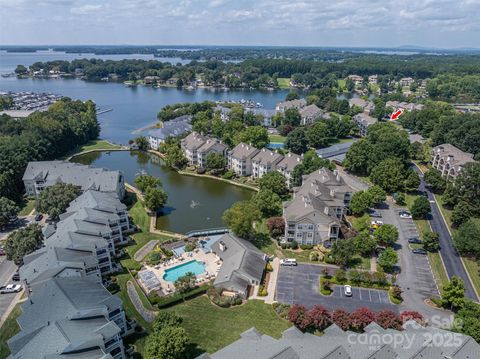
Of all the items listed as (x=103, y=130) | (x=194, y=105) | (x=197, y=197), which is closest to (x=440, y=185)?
(x=197, y=197)

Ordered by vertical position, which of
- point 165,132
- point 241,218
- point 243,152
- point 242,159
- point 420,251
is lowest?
point 420,251

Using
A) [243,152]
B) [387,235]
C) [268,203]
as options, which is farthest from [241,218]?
[243,152]

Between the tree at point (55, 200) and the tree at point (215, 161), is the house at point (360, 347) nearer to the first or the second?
the tree at point (55, 200)

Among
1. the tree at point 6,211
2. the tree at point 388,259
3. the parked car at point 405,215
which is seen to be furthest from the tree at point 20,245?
the parked car at point 405,215

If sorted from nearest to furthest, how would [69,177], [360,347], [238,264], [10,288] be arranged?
[360,347], [10,288], [238,264], [69,177]

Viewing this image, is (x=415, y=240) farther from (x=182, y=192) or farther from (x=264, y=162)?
(x=182, y=192)

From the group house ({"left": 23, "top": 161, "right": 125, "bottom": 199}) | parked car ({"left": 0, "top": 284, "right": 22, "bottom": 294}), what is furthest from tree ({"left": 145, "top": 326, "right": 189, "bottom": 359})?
house ({"left": 23, "top": 161, "right": 125, "bottom": 199})

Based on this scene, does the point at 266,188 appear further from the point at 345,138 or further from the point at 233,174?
the point at 345,138
